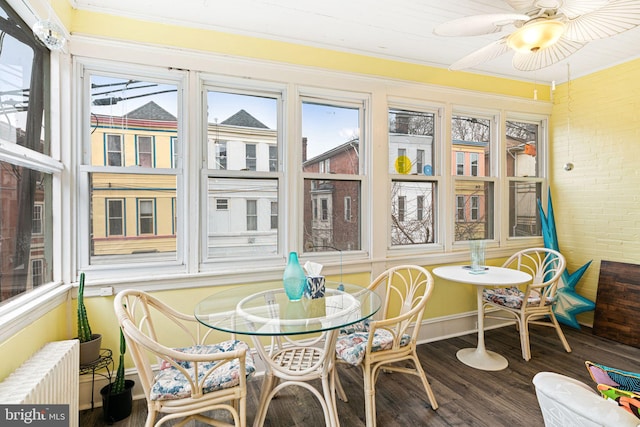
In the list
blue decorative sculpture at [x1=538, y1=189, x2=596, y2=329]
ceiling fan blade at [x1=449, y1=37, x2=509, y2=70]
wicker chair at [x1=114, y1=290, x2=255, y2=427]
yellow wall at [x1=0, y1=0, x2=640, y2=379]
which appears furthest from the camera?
blue decorative sculpture at [x1=538, y1=189, x2=596, y2=329]

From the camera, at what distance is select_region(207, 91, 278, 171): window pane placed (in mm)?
2645

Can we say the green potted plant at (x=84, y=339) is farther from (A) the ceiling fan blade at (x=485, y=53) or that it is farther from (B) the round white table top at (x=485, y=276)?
(A) the ceiling fan blade at (x=485, y=53)

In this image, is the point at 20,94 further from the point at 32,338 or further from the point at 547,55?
the point at 547,55

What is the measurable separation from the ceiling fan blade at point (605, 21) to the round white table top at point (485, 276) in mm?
1713

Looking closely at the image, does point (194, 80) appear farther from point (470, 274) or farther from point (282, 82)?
point (470, 274)

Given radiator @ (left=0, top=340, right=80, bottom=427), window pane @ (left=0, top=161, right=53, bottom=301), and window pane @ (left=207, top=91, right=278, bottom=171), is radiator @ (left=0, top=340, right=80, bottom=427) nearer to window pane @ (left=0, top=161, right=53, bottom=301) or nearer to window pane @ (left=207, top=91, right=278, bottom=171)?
window pane @ (left=0, top=161, right=53, bottom=301)

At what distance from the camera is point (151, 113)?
2475 millimetres

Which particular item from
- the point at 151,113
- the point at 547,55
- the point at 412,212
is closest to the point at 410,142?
the point at 412,212

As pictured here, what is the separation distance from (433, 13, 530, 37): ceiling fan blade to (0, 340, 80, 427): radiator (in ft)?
8.34

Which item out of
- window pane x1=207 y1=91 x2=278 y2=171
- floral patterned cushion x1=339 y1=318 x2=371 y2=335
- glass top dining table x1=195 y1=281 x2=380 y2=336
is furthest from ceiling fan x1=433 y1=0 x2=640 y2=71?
floral patterned cushion x1=339 y1=318 x2=371 y2=335

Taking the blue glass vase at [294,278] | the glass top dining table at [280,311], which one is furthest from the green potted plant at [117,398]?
the blue glass vase at [294,278]

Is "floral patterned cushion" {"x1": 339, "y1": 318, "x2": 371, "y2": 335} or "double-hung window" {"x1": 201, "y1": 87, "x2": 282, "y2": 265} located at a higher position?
"double-hung window" {"x1": 201, "y1": 87, "x2": 282, "y2": 265}

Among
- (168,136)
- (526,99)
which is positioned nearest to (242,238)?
(168,136)

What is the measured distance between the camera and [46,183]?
2.09 metres
